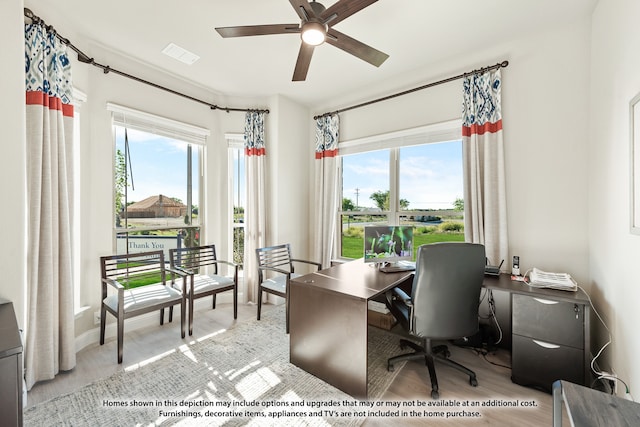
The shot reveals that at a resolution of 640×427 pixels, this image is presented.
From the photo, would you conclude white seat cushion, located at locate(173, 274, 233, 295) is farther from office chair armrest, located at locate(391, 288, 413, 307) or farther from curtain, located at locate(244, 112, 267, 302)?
office chair armrest, located at locate(391, 288, 413, 307)

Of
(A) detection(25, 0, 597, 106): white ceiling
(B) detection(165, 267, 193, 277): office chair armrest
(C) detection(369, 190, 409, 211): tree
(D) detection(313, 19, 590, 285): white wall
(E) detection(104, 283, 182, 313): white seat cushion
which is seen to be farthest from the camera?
(C) detection(369, 190, 409, 211): tree

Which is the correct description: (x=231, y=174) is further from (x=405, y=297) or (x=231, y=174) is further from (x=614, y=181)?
(x=614, y=181)

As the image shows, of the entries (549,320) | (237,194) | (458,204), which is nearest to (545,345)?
(549,320)

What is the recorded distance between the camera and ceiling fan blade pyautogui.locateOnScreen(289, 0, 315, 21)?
5.07 ft

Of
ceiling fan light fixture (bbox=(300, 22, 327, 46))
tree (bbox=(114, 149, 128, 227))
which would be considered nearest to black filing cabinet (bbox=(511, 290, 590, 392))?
ceiling fan light fixture (bbox=(300, 22, 327, 46))

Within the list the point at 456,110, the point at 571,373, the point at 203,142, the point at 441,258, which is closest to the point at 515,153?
the point at 456,110

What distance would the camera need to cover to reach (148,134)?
3.02m

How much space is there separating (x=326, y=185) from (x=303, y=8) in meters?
2.29

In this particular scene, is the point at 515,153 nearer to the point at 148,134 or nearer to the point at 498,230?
the point at 498,230

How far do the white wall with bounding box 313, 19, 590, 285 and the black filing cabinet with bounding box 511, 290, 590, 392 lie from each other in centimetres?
57

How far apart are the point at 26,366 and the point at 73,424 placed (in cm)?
63

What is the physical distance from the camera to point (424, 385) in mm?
1969

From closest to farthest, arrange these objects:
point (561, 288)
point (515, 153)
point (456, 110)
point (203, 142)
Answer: point (561, 288)
point (515, 153)
point (456, 110)
point (203, 142)

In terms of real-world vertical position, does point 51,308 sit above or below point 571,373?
above
